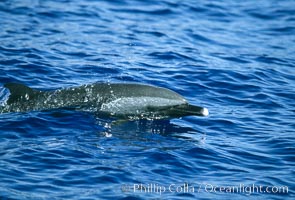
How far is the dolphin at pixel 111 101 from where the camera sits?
36.7 feet

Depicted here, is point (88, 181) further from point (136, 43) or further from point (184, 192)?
point (136, 43)

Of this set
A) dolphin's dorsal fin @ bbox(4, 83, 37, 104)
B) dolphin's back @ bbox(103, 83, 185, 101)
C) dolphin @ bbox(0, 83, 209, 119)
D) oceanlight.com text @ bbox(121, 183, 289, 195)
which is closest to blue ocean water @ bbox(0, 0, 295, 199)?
oceanlight.com text @ bbox(121, 183, 289, 195)

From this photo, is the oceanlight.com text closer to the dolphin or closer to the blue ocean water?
the blue ocean water

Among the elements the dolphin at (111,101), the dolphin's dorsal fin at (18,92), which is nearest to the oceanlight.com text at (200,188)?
the dolphin at (111,101)

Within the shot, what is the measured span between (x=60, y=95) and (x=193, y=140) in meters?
2.80

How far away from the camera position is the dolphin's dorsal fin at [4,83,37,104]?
1123 cm

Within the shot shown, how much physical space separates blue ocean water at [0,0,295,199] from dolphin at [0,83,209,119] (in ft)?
0.69

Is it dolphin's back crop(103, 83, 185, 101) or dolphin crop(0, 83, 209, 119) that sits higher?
dolphin's back crop(103, 83, 185, 101)

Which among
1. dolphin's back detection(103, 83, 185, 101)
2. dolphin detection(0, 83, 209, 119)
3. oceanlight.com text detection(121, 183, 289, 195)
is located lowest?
oceanlight.com text detection(121, 183, 289, 195)

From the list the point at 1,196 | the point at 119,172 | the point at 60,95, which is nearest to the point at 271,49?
the point at 60,95

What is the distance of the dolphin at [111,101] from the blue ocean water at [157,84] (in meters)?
0.21

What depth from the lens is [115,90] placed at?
36.9 feet

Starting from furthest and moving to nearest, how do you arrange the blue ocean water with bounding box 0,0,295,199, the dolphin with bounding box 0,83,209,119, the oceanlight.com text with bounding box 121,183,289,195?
1. the dolphin with bounding box 0,83,209,119
2. the blue ocean water with bounding box 0,0,295,199
3. the oceanlight.com text with bounding box 121,183,289,195

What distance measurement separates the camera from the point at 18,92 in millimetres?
11234
